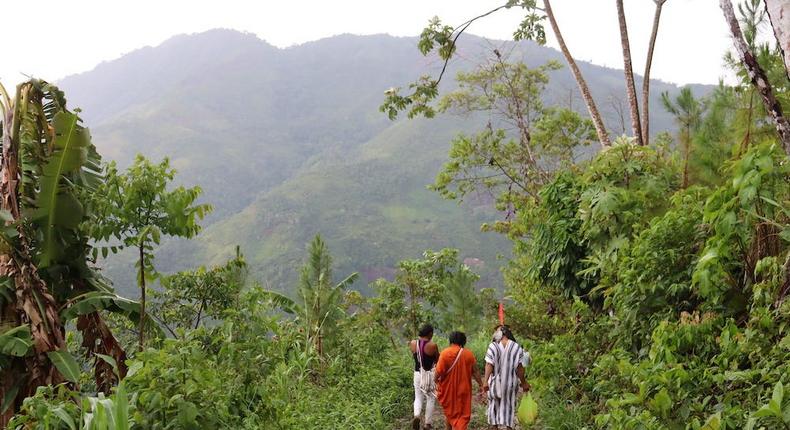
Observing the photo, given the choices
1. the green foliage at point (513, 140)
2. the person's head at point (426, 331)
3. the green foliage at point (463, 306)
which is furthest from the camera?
the green foliage at point (463, 306)

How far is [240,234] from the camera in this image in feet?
254

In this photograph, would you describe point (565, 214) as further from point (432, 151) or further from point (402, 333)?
point (432, 151)

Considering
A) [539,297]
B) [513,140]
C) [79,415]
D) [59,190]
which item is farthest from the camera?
[513,140]

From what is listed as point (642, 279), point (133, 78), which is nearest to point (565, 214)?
point (642, 279)

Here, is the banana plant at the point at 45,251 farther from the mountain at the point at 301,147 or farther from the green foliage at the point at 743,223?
the mountain at the point at 301,147

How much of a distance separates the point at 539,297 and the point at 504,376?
3.98 m

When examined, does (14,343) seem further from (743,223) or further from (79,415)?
(743,223)

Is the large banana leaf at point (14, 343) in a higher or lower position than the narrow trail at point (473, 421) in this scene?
higher

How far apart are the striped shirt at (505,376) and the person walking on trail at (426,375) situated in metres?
0.94

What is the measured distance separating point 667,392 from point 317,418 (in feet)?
13.6

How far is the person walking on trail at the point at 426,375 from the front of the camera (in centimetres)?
695

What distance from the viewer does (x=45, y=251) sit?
19.2 ft

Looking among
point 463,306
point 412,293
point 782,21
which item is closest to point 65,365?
point 782,21

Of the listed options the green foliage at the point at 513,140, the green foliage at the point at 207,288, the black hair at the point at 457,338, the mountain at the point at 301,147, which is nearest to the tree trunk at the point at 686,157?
the black hair at the point at 457,338
